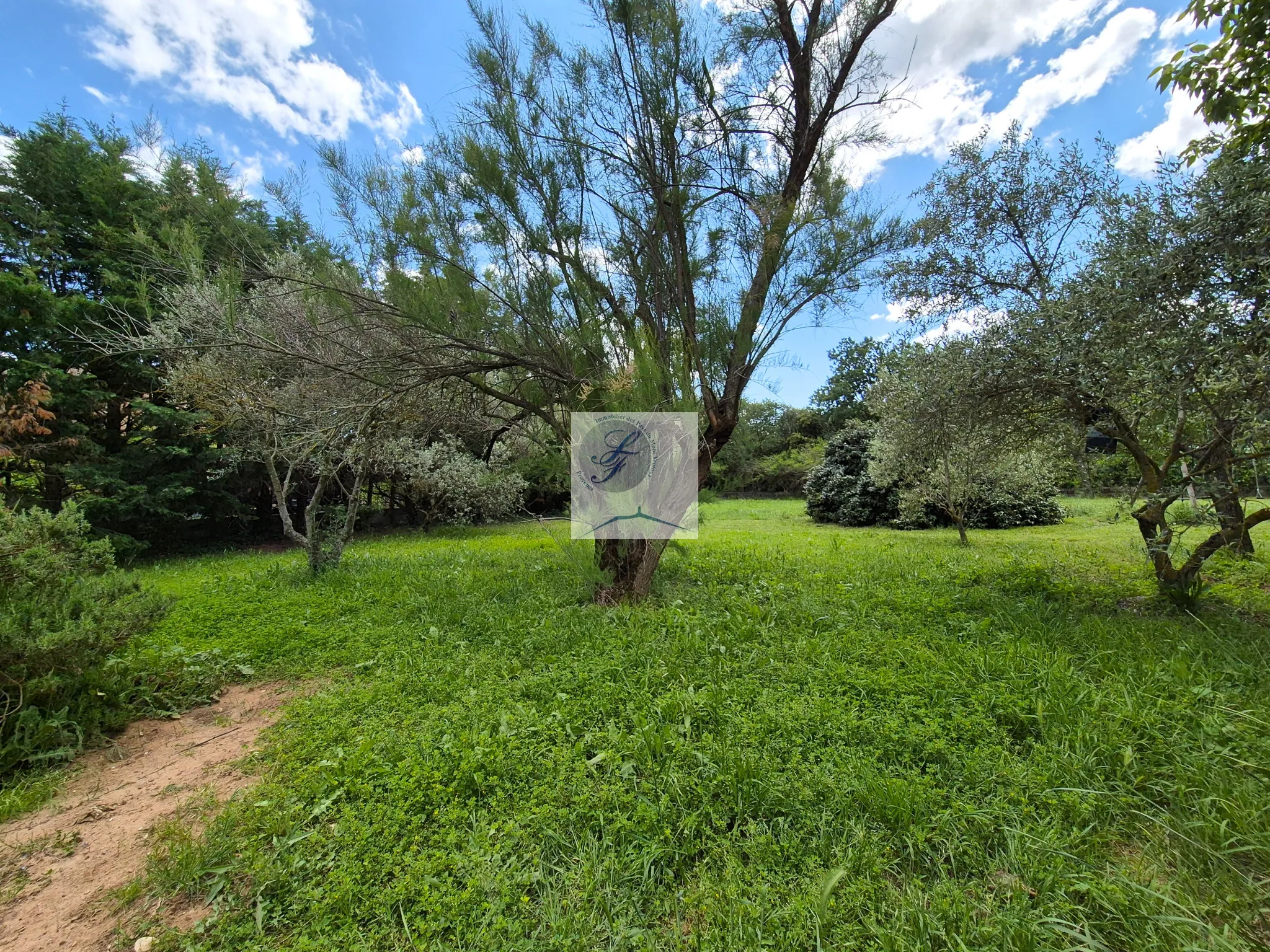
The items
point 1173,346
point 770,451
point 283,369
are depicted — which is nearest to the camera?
point 1173,346

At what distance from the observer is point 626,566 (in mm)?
4746

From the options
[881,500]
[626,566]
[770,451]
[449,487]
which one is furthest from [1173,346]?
[770,451]

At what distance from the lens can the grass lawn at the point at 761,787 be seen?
1461mm

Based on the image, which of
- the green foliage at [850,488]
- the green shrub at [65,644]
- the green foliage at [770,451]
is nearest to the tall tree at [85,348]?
the green shrub at [65,644]

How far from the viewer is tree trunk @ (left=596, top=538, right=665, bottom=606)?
4.56 meters

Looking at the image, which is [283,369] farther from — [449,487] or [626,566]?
[449,487]

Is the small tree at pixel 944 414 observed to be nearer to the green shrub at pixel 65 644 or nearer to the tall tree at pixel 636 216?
the tall tree at pixel 636 216

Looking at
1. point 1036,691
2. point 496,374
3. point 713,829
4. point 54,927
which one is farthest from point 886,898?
point 496,374

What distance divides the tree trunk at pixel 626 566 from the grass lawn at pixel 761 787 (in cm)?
58

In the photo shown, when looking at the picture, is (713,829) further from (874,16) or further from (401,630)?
(874,16)

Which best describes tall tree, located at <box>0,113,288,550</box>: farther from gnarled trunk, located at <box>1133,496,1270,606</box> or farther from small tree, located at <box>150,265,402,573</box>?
gnarled trunk, located at <box>1133,496,1270,606</box>

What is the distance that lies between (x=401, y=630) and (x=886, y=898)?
12.0ft

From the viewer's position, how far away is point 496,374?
514 centimetres

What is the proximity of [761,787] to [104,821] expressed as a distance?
274cm
